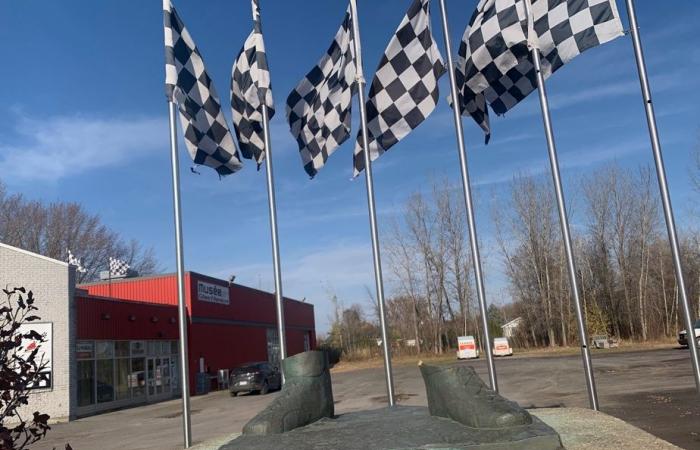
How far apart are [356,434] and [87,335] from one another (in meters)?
21.0

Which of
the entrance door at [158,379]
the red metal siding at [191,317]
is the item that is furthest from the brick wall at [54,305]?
the entrance door at [158,379]

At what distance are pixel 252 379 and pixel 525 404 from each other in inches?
584

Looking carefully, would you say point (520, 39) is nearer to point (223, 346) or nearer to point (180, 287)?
point (180, 287)

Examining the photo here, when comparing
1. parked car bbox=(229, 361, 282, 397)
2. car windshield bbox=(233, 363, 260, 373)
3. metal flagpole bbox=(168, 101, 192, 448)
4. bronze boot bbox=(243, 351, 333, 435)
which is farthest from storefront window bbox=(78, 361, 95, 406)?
bronze boot bbox=(243, 351, 333, 435)

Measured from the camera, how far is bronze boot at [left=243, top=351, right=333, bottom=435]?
6.52 meters

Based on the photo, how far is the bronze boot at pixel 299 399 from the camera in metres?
6.52

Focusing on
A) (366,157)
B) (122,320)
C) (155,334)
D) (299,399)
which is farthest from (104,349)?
(299,399)

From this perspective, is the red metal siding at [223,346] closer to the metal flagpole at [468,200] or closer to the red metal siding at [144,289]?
the red metal siding at [144,289]

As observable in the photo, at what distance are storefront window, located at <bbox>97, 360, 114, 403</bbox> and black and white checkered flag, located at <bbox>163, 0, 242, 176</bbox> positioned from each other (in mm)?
17586

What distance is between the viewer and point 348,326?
6184cm

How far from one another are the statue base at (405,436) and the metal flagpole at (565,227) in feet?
10.9

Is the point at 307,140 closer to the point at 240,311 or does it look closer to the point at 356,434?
the point at 356,434

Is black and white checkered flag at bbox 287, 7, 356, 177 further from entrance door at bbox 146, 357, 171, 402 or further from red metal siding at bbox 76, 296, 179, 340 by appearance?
entrance door at bbox 146, 357, 171, 402

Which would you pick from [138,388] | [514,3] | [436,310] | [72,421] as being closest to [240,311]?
[138,388]
